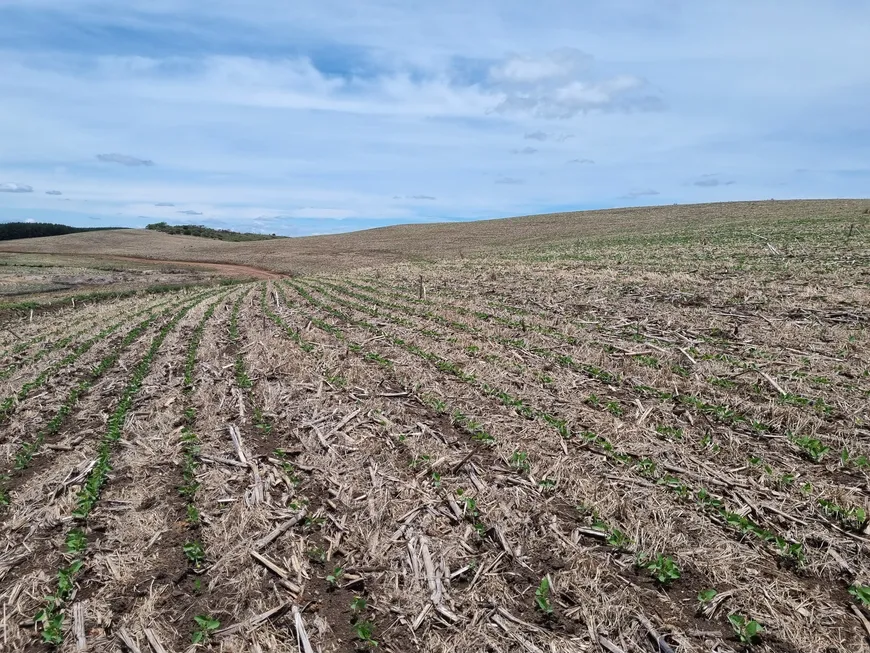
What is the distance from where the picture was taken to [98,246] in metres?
72.9

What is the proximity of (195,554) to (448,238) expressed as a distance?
63.3m

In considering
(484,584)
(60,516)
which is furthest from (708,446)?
(60,516)

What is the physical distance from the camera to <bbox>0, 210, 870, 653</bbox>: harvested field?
15.7ft

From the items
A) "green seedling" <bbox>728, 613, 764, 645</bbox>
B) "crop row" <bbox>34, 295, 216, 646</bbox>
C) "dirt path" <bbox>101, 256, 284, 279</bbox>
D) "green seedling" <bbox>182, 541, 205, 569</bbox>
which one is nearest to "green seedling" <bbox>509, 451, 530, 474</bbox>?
"green seedling" <bbox>728, 613, 764, 645</bbox>

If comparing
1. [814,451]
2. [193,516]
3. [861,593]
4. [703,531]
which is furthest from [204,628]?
[814,451]

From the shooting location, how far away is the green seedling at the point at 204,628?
461cm

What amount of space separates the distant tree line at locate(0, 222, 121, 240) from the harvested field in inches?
4092

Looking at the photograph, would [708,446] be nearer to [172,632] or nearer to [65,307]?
[172,632]

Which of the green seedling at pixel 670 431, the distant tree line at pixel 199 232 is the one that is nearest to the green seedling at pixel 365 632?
the green seedling at pixel 670 431

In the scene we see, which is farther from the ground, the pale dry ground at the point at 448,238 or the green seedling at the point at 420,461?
the pale dry ground at the point at 448,238

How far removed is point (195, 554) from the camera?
223 inches

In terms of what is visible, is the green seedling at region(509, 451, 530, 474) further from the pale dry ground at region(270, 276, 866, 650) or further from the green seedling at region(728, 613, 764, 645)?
the green seedling at region(728, 613, 764, 645)

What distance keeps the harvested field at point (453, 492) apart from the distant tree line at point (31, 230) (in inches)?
4092

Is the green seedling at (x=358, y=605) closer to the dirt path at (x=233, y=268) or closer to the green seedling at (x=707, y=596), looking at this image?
the green seedling at (x=707, y=596)
